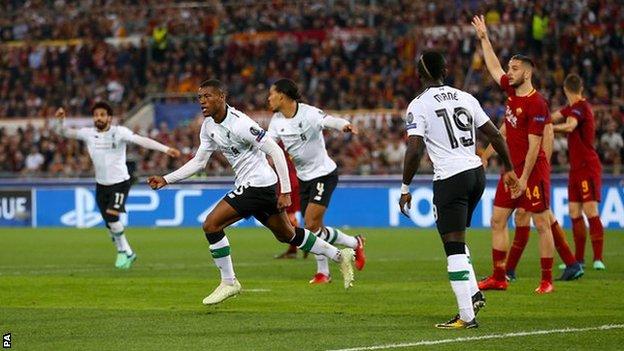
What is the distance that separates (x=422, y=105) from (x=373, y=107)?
25.6 m

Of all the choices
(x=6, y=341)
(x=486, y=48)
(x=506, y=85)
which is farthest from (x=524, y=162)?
(x=6, y=341)

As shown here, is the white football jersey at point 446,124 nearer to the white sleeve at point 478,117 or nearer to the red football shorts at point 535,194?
the white sleeve at point 478,117

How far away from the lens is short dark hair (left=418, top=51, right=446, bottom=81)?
11.1m

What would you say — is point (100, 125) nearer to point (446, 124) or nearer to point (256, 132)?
point (256, 132)

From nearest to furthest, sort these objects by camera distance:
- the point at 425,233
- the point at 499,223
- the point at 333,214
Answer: the point at 499,223
the point at 425,233
the point at 333,214

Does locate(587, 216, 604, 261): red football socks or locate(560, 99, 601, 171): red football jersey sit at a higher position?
locate(560, 99, 601, 171): red football jersey

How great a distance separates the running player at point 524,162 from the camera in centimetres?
1418

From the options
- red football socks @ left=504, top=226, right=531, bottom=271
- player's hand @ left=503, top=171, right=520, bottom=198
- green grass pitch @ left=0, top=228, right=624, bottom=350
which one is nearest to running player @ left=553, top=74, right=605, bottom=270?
green grass pitch @ left=0, top=228, right=624, bottom=350

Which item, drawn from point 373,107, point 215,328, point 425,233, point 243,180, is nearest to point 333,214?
point 425,233

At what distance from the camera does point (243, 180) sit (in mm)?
13531

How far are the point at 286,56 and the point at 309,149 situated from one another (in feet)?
75.6

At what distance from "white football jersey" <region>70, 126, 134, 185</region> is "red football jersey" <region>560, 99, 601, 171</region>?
6.80 m

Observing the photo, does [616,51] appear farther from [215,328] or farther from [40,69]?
[215,328]

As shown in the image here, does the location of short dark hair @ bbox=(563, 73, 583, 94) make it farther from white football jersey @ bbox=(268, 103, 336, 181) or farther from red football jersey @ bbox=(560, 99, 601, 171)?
white football jersey @ bbox=(268, 103, 336, 181)
